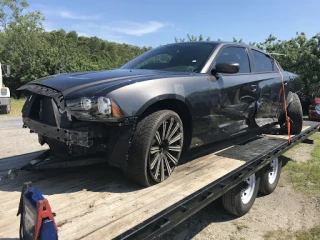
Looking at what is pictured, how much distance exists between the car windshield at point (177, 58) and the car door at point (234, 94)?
0.64ft

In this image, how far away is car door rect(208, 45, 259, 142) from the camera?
3.71m

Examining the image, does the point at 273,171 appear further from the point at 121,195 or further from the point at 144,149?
the point at 121,195

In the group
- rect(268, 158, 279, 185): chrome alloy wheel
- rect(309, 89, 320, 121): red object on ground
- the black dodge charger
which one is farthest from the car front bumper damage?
rect(309, 89, 320, 121): red object on ground

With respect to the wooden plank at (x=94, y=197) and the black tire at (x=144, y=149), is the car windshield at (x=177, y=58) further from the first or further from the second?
the wooden plank at (x=94, y=197)

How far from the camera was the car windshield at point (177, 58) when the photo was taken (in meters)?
3.71

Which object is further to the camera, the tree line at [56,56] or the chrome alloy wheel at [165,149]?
the tree line at [56,56]

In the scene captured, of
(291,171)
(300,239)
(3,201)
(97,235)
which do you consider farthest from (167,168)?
(291,171)

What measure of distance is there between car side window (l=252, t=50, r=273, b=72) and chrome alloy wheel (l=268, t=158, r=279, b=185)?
1.41 metres

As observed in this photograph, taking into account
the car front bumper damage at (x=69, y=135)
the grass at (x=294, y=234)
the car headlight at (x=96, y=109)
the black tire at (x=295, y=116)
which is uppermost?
the car headlight at (x=96, y=109)

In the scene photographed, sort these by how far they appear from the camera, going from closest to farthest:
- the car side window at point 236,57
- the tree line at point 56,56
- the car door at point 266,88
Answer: the car side window at point 236,57, the car door at point 266,88, the tree line at point 56,56

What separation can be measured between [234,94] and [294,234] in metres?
1.74

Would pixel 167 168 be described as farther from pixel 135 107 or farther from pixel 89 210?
pixel 89 210

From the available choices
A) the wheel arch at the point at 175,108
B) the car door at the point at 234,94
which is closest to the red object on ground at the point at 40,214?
the wheel arch at the point at 175,108

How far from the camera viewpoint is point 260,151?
4.23 meters
